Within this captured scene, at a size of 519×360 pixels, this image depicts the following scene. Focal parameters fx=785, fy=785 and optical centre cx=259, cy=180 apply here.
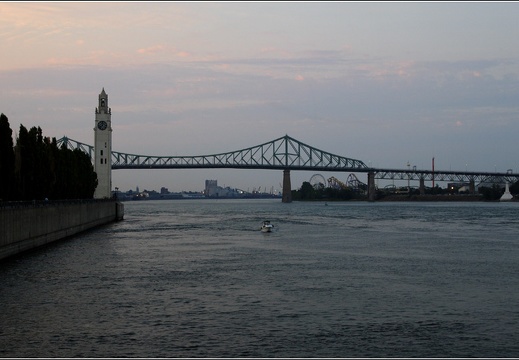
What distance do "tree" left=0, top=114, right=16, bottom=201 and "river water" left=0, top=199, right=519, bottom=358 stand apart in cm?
426

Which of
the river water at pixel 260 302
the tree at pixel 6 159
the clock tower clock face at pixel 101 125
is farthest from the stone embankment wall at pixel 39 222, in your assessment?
the clock tower clock face at pixel 101 125

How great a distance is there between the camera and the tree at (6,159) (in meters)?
43.2

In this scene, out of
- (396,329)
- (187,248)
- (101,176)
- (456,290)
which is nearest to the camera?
(396,329)

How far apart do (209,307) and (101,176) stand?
284ft

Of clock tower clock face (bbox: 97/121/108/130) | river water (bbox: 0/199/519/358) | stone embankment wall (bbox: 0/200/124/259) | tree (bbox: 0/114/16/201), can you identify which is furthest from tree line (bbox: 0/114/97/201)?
clock tower clock face (bbox: 97/121/108/130)

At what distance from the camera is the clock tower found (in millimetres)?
106062

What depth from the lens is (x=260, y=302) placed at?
26.9m

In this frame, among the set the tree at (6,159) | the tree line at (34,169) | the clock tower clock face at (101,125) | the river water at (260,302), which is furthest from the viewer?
the clock tower clock face at (101,125)

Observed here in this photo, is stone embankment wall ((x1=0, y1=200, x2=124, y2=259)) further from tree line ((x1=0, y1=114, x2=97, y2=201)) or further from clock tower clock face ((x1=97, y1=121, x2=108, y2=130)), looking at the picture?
clock tower clock face ((x1=97, y1=121, x2=108, y2=130))

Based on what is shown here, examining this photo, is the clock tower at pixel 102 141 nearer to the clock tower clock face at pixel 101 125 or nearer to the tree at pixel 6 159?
the clock tower clock face at pixel 101 125

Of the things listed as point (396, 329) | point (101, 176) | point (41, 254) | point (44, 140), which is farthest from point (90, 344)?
point (101, 176)

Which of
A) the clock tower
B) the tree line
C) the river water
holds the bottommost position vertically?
the river water

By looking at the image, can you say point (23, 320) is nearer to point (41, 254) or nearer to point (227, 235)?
point (41, 254)

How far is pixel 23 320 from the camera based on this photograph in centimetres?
2355
